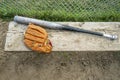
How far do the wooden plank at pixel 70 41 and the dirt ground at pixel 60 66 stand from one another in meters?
0.06

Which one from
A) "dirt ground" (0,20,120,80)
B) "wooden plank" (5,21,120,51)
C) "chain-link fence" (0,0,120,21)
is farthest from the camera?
"chain-link fence" (0,0,120,21)

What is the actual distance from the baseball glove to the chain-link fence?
404 mm

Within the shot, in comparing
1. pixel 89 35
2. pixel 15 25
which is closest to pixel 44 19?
pixel 15 25

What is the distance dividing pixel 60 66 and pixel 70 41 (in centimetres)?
33

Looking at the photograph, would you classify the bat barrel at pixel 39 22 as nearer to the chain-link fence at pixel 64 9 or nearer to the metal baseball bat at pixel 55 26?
the metal baseball bat at pixel 55 26

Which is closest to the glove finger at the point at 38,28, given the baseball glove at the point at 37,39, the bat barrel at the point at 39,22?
the baseball glove at the point at 37,39

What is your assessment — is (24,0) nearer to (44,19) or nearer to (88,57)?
(44,19)

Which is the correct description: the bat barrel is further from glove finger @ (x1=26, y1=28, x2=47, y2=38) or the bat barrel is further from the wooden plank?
glove finger @ (x1=26, y1=28, x2=47, y2=38)

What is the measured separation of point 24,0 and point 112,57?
142 centimetres

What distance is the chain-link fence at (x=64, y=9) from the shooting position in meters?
3.60

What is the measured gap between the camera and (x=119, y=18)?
362 centimetres

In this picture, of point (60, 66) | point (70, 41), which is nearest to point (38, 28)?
point (70, 41)

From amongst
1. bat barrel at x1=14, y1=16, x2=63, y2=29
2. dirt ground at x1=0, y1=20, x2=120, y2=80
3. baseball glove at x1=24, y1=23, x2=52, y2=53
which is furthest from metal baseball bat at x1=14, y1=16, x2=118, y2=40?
dirt ground at x1=0, y1=20, x2=120, y2=80

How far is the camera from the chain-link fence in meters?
3.60
